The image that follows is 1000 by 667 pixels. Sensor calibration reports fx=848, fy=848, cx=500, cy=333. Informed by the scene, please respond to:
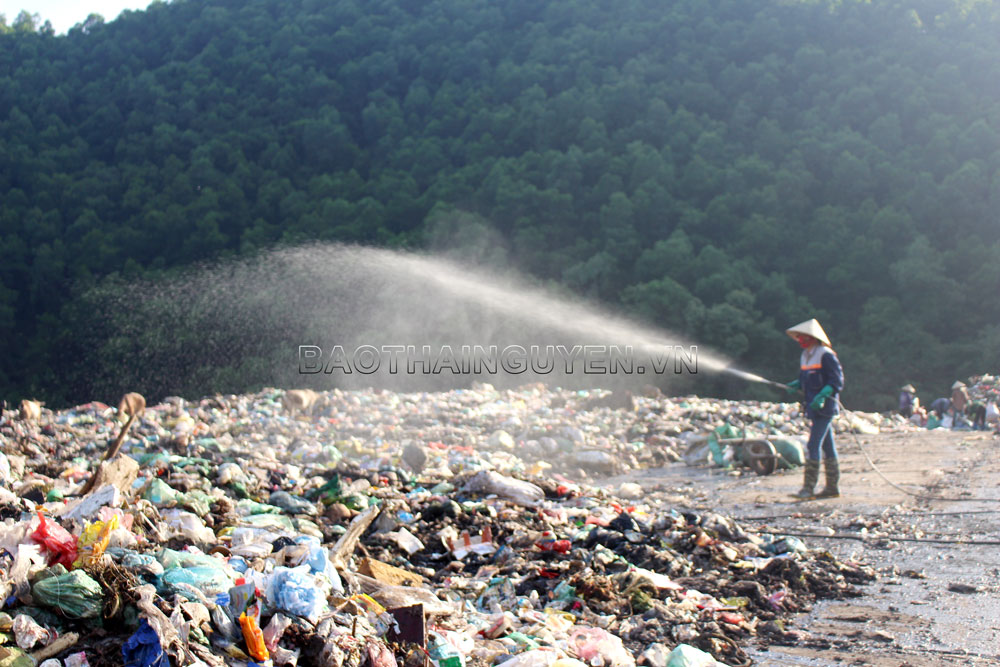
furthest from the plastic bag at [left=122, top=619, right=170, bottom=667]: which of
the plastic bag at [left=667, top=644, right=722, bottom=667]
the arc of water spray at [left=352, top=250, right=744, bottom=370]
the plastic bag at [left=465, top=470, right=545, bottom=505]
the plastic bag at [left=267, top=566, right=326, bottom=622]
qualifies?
the arc of water spray at [left=352, top=250, right=744, bottom=370]

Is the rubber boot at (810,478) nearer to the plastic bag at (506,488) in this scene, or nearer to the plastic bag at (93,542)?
the plastic bag at (506,488)

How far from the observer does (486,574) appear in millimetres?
4688

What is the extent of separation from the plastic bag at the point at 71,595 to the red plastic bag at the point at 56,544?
207 mm

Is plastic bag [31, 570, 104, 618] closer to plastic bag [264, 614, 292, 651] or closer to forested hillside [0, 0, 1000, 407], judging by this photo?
plastic bag [264, 614, 292, 651]

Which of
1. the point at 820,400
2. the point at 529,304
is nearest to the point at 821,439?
the point at 820,400

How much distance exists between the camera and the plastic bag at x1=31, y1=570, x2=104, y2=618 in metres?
2.68

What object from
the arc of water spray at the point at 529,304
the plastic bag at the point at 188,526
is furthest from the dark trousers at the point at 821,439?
the arc of water spray at the point at 529,304

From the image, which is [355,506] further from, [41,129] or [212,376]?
[41,129]

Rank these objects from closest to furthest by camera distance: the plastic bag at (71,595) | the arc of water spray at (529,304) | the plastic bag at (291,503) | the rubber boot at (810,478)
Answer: the plastic bag at (71,595) → the plastic bag at (291,503) → the rubber boot at (810,478) → the arc of water spray at (529,304)

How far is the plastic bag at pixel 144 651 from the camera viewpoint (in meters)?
2.53

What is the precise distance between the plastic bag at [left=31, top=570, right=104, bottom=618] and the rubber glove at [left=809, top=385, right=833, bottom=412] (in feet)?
17.5

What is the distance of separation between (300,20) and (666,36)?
20576mm

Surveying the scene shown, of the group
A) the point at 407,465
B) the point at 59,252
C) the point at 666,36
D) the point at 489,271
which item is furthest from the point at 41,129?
the point at 407,465

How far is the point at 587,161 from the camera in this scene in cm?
3600
